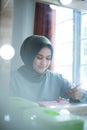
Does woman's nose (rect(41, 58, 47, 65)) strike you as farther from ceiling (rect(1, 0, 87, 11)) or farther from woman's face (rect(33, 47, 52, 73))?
ceiling (rect(1, 0, 87, 11))

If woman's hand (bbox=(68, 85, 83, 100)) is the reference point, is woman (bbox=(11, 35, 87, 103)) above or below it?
above

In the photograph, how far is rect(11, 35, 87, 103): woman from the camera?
552mm

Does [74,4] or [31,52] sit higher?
[74,4]

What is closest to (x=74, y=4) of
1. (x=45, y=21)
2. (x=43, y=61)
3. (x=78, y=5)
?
(x=78, y=5)

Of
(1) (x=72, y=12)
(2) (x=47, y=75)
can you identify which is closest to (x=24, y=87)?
(2) (x=47, y=75)

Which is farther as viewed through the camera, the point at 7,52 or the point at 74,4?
the point at 74,4

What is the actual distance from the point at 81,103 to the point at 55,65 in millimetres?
163

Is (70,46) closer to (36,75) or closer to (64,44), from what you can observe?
(64,44)

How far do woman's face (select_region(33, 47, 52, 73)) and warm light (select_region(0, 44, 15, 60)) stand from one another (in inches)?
2.8

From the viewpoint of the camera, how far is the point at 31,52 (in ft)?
1.78

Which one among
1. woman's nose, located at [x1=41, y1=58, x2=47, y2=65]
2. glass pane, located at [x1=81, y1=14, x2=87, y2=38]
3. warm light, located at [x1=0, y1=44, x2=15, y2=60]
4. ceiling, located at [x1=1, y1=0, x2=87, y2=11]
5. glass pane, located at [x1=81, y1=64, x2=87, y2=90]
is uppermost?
ceiling, located at [x1=1, y1=0, x2=87, y2=11]

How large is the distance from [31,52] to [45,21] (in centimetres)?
12

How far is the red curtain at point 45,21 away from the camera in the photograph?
58cm

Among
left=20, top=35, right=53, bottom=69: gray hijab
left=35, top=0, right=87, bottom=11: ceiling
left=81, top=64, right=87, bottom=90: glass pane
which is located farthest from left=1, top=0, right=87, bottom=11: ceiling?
left=81, top=64, right=87, bottom=90: glass pane
